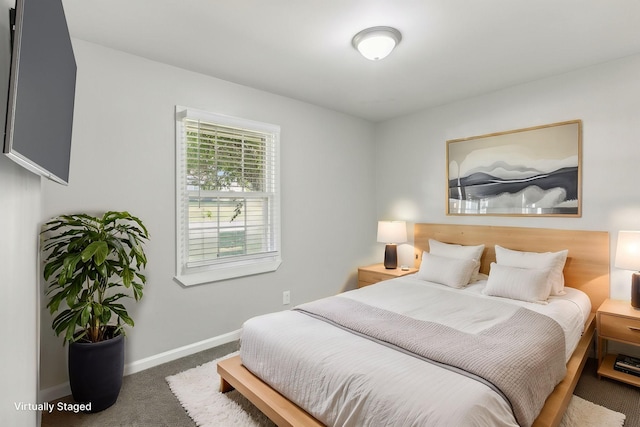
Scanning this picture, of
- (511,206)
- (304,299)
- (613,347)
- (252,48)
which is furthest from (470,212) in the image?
(252,48)

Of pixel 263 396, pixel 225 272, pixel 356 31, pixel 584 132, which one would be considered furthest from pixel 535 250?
pixel 225 272

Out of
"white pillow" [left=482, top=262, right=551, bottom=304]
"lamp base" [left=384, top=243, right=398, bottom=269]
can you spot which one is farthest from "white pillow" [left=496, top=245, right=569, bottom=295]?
"lamp base" [left=384, top=243, right=398, bottom=269]

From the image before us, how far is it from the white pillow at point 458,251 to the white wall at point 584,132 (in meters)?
0.33

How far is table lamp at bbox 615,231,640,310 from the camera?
2422mm

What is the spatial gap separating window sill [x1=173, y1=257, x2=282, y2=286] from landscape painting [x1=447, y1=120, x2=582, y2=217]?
83.7 inches

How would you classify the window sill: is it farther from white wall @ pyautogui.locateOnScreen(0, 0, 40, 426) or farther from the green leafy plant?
white wall @ pyautogui.locateOnScreen(0, 0, 40, 426)

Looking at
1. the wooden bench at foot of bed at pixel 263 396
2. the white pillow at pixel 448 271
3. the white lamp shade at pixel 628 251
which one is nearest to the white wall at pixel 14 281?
the wooden bench at foot of bed at pixel 263 396

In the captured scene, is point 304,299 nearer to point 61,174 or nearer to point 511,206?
point 511,206

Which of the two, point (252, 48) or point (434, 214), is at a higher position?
point (252, 48)

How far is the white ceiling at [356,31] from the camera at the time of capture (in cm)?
199

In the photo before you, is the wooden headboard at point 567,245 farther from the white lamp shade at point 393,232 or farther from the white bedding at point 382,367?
the white lamp shade at point 393,232

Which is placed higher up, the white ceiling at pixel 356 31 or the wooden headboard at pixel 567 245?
the white ceiling at pixel 356 31

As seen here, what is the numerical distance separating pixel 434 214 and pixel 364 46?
229 cm

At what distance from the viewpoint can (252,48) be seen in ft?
8.13
